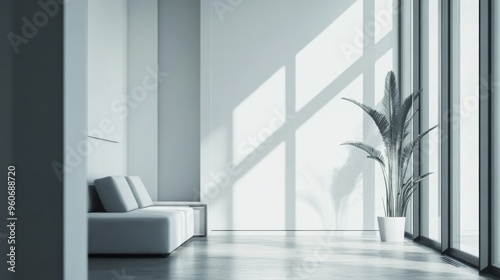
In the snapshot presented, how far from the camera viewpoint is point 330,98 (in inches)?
329

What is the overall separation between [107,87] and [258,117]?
6.74ft

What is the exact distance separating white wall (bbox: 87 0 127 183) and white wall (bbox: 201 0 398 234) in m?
1.04

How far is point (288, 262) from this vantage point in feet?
18.5

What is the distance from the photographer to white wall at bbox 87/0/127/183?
6582 millimetres

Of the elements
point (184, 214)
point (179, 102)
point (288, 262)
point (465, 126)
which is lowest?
point (288, 262)

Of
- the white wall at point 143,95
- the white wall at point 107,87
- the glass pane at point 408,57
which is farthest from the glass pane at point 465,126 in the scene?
the white wall at point 143,95

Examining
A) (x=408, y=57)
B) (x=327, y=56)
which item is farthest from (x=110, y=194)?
(x=408, y=57)

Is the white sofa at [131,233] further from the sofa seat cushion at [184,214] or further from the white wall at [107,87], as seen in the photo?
the white wall at [107,87]

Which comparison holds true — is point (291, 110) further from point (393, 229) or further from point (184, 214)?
point (184, 214)

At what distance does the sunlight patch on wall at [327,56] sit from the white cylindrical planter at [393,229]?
6.21 feet

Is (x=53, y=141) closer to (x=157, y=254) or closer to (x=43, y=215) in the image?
(x=43, y=215)

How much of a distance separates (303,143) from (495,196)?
362cm

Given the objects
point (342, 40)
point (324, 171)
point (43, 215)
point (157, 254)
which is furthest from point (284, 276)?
point (342, 40)

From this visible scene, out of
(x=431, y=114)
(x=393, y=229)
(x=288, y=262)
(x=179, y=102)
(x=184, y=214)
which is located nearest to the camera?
(x=288, y=262)
